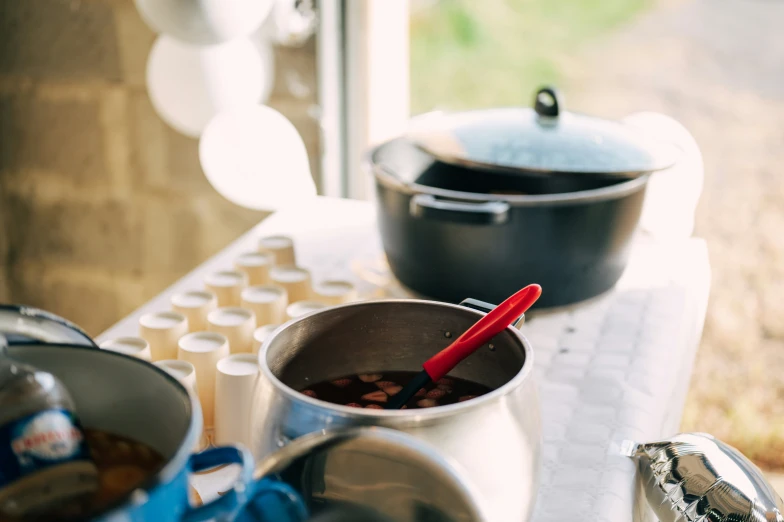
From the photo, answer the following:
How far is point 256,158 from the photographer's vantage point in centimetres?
141

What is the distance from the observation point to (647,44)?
2.98m

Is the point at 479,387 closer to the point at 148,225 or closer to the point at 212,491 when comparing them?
the point at 212,491

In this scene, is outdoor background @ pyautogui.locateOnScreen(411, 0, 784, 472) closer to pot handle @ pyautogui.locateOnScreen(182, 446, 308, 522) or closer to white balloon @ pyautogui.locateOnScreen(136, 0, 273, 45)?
white balloon @ pyautogui.locateOnScreen(136, 0, 273, 45)

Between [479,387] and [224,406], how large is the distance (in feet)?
0.84

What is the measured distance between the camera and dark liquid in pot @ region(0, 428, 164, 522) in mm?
353

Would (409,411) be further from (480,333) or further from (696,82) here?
(696,82)

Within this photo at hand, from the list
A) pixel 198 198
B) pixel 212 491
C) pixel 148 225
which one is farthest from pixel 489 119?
pixel 148 225

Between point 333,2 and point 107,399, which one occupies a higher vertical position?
point 333,2

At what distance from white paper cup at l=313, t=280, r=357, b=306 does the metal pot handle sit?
442 millimetres

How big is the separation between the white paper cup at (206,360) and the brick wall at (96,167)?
3.52 feet

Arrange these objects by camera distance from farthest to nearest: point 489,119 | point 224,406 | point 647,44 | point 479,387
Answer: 1. point 647,44
2. point 489,119
3. point 224,406
4. point 479,387

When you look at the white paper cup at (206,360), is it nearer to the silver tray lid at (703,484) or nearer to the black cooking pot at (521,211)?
the black cooking pot at (521,211)

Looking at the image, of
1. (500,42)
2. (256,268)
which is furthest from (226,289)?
(500,42)

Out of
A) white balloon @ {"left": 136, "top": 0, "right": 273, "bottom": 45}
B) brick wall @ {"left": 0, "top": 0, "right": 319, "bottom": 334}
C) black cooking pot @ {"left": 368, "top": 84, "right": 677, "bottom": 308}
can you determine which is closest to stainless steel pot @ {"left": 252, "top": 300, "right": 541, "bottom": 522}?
black cooking pot @ {"left": 368, "top": 84, "right": 677, "bottom": 308}
